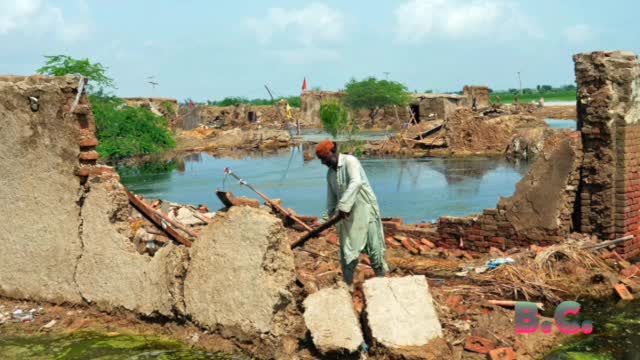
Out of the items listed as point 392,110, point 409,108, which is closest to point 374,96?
point 392,110

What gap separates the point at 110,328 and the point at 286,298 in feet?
6.02

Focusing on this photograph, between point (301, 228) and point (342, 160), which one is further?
point (301, 228)

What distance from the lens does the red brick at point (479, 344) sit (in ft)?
15.5

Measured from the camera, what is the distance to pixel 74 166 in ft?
19.1

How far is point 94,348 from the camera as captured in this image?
209 inches

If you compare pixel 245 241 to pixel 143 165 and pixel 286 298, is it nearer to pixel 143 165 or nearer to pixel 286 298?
pixel 286 298

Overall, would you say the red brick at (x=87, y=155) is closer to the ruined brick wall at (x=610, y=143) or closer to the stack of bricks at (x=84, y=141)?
the stack of bricks at (x=84, y=141)

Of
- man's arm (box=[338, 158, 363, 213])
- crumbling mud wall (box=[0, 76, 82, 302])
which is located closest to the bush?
crumbling mud wall (box=[0, 76, 82, 302])

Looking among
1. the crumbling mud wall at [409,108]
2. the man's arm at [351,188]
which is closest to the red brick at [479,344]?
the man's arm at [351,188]

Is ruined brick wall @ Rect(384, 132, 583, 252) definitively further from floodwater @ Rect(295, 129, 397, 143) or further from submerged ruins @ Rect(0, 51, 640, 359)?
floodwater @ Rect(295, 129, 397, 143)

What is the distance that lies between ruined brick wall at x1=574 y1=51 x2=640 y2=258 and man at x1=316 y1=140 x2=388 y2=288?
315 centimetres

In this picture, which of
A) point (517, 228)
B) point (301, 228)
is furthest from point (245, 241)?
point (301, 228)

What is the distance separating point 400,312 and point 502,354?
80 cm

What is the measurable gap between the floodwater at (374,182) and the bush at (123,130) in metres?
0.96
